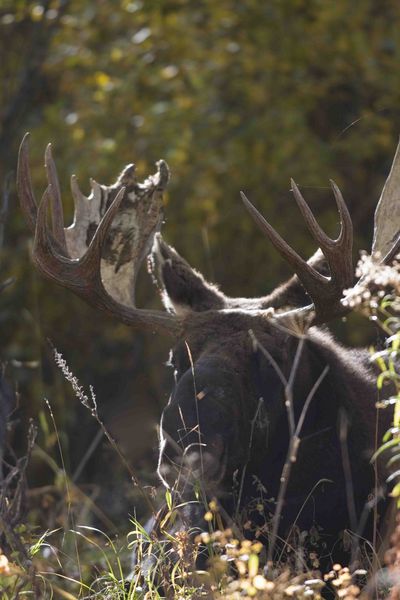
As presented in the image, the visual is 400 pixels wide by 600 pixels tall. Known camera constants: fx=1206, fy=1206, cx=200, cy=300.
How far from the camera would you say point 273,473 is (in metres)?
4.95

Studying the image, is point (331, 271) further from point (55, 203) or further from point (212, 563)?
point (212, 563)

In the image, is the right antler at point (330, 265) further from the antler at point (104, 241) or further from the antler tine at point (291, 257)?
the antler at point (104, 241)

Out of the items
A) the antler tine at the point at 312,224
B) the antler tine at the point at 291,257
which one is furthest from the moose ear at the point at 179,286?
the antler tine at the point at 312,224

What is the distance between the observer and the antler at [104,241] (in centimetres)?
536

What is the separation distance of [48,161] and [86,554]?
2189 millimetres

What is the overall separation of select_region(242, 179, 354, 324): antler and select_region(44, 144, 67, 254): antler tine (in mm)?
1058

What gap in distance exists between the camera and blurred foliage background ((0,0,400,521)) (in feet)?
32.8

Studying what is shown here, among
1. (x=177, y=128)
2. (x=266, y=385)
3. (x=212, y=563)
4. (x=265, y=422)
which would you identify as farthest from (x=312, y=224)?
(x=177, y=128)

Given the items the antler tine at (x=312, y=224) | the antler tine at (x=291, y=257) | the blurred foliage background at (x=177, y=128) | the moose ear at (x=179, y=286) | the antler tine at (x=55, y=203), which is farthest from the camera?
the blurred foliage background at (x=177, y=128)

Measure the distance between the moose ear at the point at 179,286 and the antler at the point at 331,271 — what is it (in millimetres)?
642

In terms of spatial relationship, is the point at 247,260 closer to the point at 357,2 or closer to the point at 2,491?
the point at 357,2

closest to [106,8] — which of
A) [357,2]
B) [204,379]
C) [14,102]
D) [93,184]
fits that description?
[14,102]

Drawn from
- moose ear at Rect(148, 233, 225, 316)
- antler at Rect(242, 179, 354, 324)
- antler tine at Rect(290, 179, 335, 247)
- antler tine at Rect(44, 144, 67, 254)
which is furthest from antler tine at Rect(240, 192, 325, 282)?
antler tine at Rect(44, 144, 67, 254)

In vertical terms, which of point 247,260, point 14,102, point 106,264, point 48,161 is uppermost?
point 48,161
